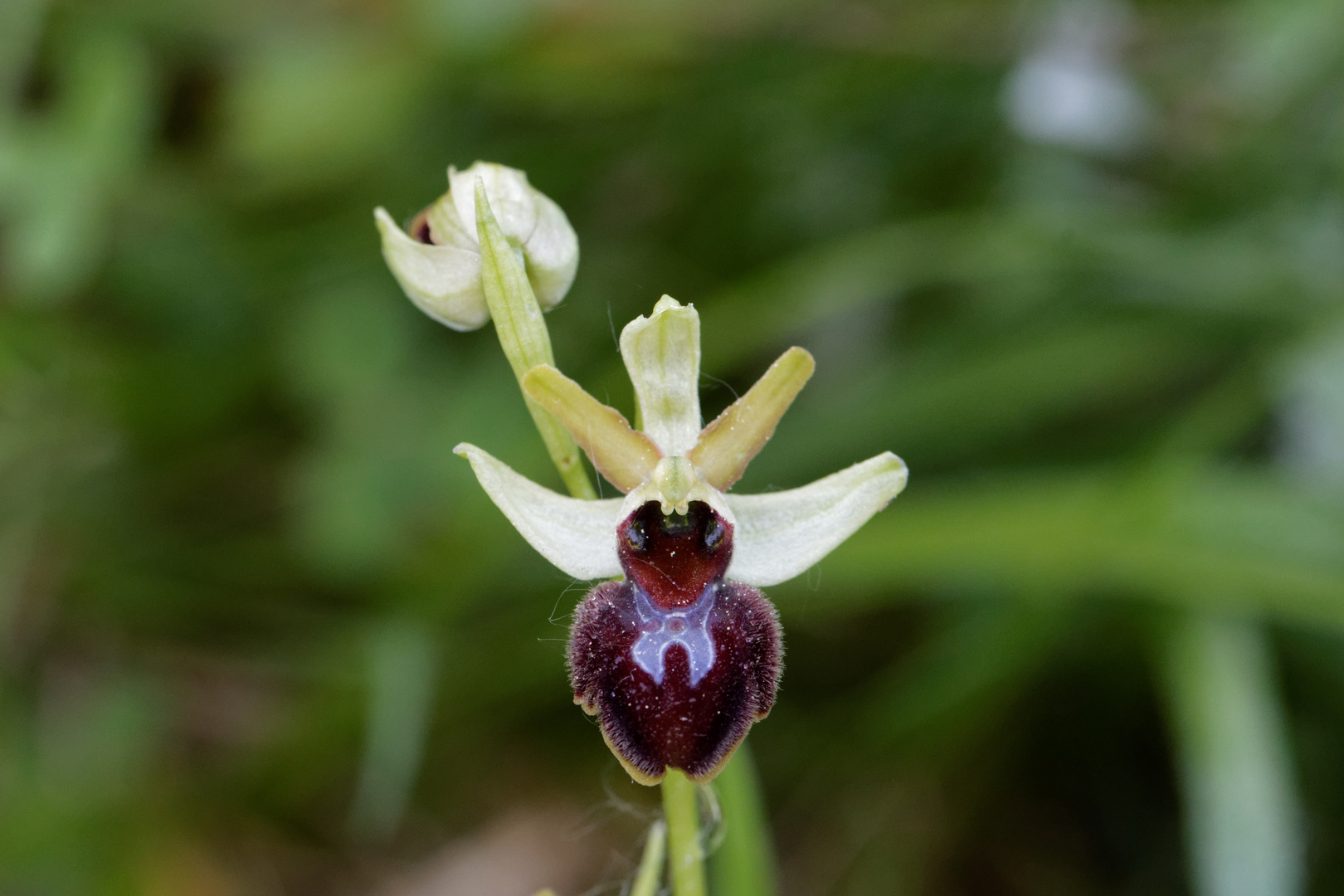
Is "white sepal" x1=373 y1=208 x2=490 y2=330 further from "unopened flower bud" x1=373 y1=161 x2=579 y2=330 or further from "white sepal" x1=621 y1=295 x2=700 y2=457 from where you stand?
"white sepal" x1=621 y1=295 x2=700 y2=457

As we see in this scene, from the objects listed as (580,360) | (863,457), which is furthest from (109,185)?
(863,457)

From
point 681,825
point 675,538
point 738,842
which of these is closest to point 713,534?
point 675,538

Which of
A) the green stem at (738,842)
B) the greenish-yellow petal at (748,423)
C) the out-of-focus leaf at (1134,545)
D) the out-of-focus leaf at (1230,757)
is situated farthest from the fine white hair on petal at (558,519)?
the out-of-focus leaf at (1230,757)

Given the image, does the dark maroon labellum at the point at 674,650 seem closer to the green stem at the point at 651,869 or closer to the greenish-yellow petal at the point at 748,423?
the greenish-yellow petal at the point at 748,423

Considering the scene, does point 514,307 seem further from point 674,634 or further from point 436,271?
point 674,634

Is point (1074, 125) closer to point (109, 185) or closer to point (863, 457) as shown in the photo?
point (863, 457)

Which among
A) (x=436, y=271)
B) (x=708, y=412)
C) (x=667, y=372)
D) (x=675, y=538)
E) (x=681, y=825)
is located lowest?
(x=681, y=825)

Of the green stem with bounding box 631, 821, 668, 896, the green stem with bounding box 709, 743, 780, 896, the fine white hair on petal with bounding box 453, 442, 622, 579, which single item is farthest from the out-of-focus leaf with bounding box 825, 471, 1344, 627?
the fine white hair on petal with bounding box 453, 442, 622, 579
